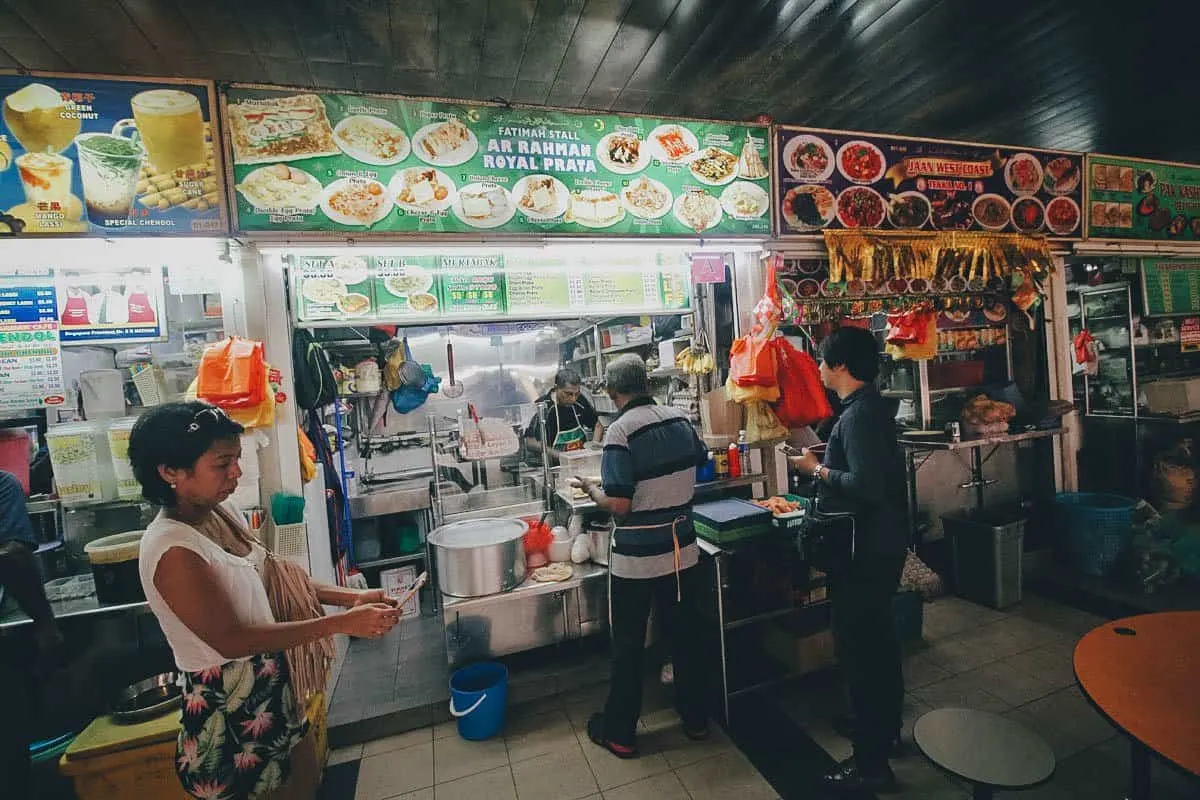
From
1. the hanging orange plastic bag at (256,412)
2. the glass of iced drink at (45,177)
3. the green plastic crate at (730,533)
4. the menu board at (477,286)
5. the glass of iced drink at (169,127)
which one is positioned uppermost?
the glass of iced drink at (169,127)

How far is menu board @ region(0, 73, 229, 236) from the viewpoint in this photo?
9.21 feet

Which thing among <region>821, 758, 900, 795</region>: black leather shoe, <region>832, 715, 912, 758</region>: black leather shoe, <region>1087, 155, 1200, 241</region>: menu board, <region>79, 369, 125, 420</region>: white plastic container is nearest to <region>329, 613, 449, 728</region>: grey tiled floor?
<region>79, 369, 125, 420</region>: white plastic container

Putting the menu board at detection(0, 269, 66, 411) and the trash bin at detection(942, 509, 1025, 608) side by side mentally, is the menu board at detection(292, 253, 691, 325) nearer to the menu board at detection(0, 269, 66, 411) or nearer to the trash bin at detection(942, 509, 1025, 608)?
the menu board at detection(0, 269, 66, 411)

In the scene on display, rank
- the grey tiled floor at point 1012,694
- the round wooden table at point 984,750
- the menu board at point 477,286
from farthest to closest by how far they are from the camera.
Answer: the menu board at point 477,286 → the grey tiled floor at point 1012,694 → the round wooden table at point 984,750

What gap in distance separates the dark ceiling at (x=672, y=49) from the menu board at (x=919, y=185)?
1.64ft

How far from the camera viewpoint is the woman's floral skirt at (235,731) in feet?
6.34

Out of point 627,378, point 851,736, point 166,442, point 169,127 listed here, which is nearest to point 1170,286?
point 851,736

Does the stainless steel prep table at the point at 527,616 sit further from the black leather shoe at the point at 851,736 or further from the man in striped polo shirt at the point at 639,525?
the black leather shoe at the point at 851,736

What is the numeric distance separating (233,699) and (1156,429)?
8.73 m

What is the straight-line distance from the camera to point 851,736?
3.21 meters

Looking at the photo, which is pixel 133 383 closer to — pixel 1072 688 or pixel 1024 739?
pixel 1024 739

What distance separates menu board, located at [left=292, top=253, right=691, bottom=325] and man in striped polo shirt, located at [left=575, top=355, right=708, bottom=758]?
109 cm

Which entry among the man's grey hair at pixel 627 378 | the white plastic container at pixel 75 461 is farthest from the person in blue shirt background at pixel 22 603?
the man's grey hair at pixel 627 378

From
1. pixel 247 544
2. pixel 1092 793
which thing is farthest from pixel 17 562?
pixel 1092 793
